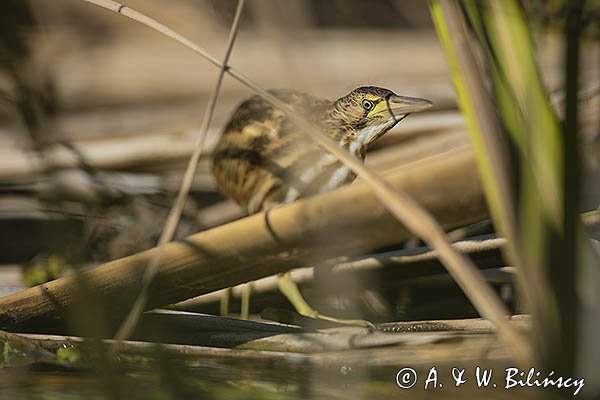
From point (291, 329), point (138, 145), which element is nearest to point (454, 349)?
point (291, 329)

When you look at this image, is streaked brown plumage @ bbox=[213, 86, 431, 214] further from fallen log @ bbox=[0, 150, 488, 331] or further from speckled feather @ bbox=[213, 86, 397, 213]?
fallen log @ bbox=[0, 150, 488, 331]

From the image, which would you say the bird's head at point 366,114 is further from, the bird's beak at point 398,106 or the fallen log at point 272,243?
the fallen log at point 272,243

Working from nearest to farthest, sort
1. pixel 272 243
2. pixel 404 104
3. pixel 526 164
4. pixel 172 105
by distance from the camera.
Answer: pixel 526 164, pixel 272 243, pixel 404 104, pixel 172 105

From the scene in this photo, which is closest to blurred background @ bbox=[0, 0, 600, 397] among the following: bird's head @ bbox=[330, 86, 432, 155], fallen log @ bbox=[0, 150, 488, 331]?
fallen log @ bbox=[0, 150, 488, 331]

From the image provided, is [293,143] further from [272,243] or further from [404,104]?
[272,243]

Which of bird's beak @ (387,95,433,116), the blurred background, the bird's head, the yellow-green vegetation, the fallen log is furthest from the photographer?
the bird's head

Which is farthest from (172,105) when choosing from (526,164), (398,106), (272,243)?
(526,164)

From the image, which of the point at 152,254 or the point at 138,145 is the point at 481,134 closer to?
the point at 152,254
